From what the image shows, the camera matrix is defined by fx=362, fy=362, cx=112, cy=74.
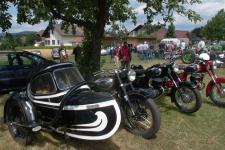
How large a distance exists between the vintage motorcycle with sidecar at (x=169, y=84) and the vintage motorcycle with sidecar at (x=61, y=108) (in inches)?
80.5

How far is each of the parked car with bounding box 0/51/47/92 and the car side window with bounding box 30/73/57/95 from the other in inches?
188

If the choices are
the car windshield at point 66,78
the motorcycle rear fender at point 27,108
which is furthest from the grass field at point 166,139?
the car windshield at point 66,78

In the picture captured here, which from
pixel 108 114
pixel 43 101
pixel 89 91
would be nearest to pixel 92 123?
pixel 108 114

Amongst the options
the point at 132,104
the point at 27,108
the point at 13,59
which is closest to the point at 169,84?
the point at 132,104

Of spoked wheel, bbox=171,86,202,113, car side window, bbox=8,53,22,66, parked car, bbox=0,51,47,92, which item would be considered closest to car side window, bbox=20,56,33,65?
parked car, bbox=0,51,47,92

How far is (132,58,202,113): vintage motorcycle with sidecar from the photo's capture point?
747 centimetres

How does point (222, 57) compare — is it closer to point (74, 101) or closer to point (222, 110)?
point (222, 110)

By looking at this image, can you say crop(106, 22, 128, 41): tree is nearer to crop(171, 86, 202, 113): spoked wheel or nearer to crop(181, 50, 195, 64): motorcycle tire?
crop(171, 86, 202, 113): spoked wheel

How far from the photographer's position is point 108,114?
16.1 feet

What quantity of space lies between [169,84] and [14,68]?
199 inches

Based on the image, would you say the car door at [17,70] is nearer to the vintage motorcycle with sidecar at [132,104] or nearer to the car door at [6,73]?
the car door at [6,73]

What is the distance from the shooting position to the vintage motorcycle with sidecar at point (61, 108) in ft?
16.2

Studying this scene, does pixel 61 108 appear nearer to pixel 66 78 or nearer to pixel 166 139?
pixel 66 78

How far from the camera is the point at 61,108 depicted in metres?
5.14
